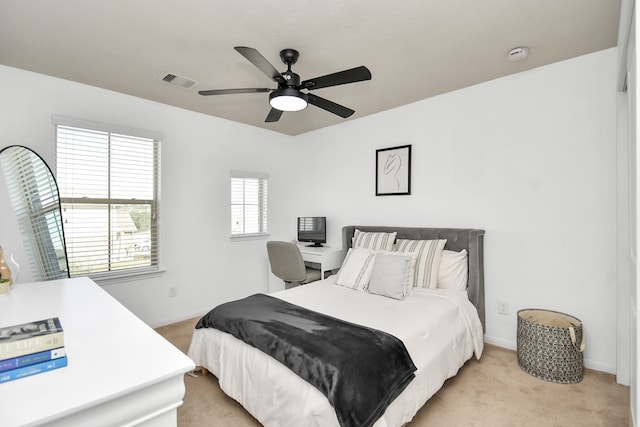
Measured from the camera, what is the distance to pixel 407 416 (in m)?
1.70

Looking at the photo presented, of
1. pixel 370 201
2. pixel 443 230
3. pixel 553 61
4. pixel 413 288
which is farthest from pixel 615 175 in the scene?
pixel 370 201

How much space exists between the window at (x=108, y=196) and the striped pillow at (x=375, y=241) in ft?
7.27

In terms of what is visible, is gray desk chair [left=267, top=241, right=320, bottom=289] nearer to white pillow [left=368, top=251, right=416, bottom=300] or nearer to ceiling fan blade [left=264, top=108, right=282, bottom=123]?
white pillow [left=368, top=251, right=416, bottom=300]

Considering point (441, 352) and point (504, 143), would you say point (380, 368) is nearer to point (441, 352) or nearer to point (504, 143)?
point (441, 352)

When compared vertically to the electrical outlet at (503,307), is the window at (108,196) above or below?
above

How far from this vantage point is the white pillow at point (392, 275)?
2.58m

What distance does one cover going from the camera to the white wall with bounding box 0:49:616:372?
2.45 meters

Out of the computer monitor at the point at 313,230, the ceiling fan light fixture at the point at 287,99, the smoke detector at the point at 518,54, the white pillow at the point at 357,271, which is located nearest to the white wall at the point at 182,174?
the computer monitor at the point at 313,230

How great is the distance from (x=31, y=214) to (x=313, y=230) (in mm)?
2889

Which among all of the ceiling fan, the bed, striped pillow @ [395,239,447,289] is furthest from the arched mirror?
striped pillow @ [395,239,447,289]

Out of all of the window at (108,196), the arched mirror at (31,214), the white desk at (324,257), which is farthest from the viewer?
the white desk at (324,257)

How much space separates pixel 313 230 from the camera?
438cm

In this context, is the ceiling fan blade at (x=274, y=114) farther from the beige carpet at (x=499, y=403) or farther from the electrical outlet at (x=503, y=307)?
the electrical outlet at (x=503, y=307)

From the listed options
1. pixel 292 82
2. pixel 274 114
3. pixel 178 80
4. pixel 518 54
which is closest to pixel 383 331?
pixel 292 82
